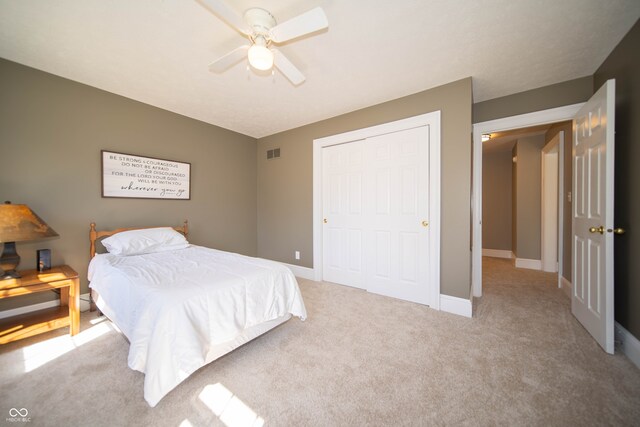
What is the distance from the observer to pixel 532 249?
456cm

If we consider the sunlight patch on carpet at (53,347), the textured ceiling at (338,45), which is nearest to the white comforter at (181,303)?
the sunlight patch on carpet at (53,347)

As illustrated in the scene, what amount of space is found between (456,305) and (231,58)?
3.21 metres

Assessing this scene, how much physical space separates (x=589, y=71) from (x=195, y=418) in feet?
14.7

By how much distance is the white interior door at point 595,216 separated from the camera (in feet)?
5.83

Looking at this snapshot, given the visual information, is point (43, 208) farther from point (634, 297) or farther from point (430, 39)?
point (634, 297)

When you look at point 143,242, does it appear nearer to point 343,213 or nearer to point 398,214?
point 343,213

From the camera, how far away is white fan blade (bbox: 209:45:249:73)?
172 centimetres

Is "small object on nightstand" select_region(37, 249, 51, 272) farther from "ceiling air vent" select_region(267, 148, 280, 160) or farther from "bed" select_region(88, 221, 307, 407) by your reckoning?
"ceiling air vent" select_region(267, 148, 280, 160)

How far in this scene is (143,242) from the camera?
105 inches

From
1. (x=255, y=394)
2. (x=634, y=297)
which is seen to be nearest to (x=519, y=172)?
(x=634, y=297)

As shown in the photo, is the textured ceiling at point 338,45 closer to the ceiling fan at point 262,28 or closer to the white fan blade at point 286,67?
the ceiling fan at point 262,28

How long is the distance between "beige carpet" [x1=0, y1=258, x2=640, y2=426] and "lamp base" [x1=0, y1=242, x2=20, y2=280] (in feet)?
1.88

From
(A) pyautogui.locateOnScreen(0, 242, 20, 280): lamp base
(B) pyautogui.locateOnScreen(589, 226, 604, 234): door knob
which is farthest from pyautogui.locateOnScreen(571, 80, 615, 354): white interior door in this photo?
(A) pyautogui.locateOnScreen(0, 242, 20, 280): lamp base

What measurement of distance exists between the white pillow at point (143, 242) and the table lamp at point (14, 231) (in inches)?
21.2
